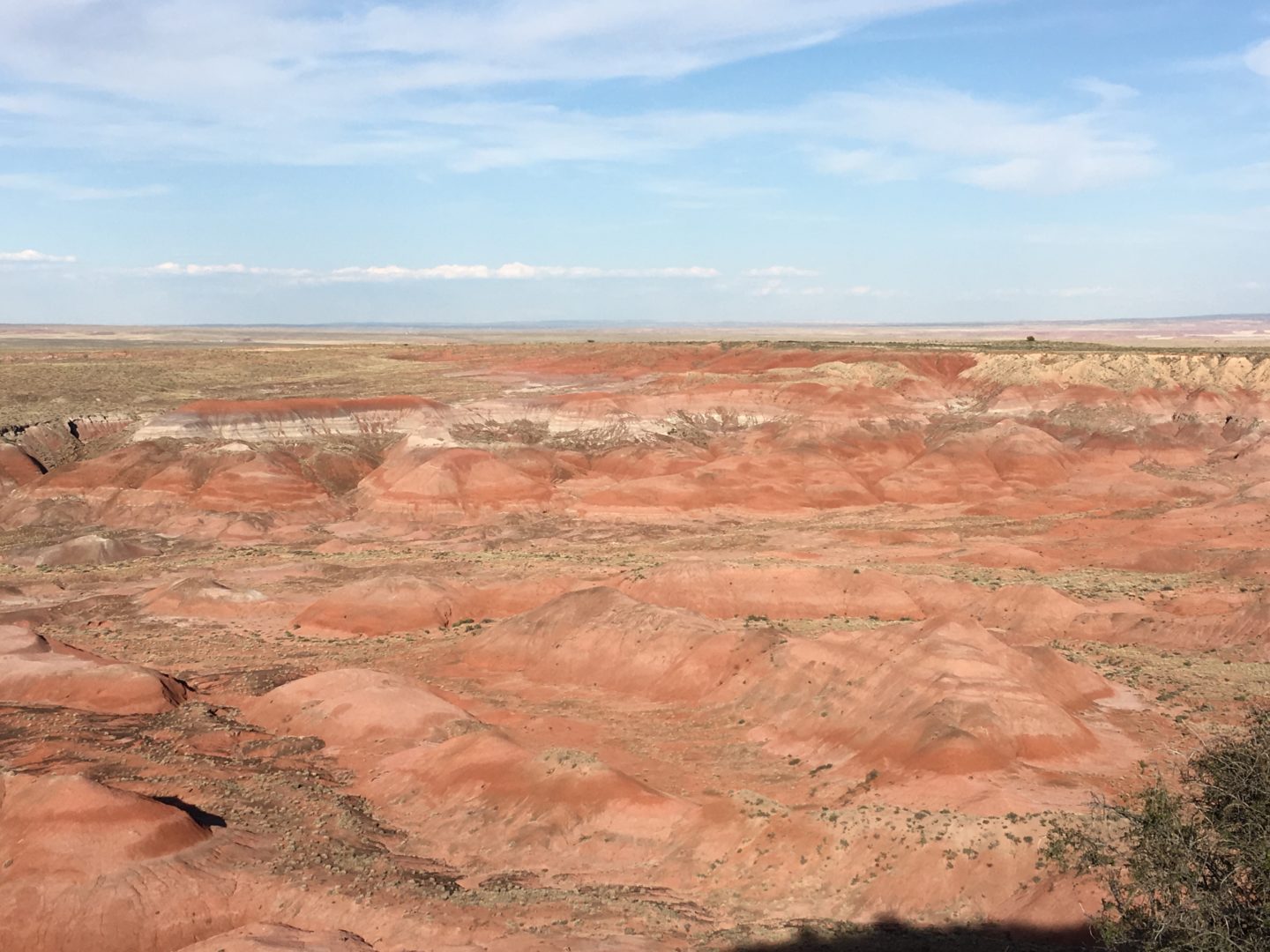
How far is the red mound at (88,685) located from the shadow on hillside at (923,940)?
2070 cm

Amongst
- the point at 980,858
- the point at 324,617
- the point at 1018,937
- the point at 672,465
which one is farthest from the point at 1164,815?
the point at 672,465

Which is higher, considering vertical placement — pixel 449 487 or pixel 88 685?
pixel 449 487

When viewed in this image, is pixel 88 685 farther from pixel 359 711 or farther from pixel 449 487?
pixel 449 487

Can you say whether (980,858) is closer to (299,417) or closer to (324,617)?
(324,617)

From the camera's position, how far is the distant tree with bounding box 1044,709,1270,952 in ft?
38.4

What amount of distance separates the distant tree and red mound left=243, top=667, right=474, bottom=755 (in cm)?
1813

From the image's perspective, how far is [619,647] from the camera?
1336 inches

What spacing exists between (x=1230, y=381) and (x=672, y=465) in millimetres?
43684

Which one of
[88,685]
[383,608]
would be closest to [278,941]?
[88,685]

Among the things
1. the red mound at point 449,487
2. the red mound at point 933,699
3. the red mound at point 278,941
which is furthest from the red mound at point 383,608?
the red mound at point 278,941

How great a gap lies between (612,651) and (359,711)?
8555mm

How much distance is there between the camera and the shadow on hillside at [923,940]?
54.5 feet

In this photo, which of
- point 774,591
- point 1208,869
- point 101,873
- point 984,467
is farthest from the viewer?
point 984,467

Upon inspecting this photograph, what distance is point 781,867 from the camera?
20.4 metres
